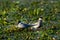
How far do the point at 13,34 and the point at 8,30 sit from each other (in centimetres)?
26

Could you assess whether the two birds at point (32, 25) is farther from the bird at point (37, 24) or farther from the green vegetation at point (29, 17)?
the green vegetation at point (29, 17)

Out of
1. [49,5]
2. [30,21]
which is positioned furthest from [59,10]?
[30,21]

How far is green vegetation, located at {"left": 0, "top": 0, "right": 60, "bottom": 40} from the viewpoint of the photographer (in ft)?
27.4

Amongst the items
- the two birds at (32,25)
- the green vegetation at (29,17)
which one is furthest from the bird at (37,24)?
the green vegetation at (29,17)

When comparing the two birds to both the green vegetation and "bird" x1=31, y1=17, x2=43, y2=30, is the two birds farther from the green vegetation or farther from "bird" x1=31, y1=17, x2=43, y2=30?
the green vegetation

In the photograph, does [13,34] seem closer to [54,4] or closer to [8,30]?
[8,30]

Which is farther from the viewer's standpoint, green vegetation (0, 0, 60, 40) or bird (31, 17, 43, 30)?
bird (31, 17, 43, 30)

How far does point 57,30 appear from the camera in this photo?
8688 millimetres

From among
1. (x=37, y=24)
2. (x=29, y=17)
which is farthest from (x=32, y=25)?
(x=29, y=17)

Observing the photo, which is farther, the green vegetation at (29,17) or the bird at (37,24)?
the bird at (37,24)

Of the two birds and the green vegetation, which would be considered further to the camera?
the two birds

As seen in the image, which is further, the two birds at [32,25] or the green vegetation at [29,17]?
the two birds at [32,25]

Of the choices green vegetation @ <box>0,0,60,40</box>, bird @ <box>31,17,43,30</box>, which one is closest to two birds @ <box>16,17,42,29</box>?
bird @ <box>31,17,43,30</box>

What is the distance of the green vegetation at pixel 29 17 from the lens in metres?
8.35
